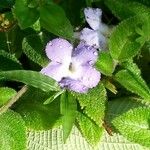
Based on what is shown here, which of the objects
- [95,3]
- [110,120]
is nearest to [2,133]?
[110,120]

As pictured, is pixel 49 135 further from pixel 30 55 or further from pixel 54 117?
pixel 30 55

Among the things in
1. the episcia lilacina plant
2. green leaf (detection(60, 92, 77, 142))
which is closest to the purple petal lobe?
the episcia lilacina plant

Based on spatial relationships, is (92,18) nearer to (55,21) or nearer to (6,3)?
(55,21)

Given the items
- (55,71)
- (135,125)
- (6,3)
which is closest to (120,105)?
(135,125)

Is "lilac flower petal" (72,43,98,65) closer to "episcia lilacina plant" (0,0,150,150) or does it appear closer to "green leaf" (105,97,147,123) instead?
"episcia lilacina plant" (0,0,150,150)

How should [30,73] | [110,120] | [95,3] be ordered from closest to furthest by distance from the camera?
[30,73], [110,120], [95,3]

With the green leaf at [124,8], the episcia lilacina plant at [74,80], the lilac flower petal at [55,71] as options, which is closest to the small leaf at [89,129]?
the episcia lilacina plant at [74,80]

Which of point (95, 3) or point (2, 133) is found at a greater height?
point (95, 3)
